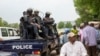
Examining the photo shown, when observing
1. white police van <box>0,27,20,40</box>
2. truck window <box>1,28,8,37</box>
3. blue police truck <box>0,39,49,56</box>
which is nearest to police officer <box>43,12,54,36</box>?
white police van <box>0,27,20,40</box>

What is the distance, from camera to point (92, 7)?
138 feet

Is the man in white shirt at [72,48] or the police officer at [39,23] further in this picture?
the police officer at [39,23]

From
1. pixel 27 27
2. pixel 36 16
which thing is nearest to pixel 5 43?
pixel 27 27

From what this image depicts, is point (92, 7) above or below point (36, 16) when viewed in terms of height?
below

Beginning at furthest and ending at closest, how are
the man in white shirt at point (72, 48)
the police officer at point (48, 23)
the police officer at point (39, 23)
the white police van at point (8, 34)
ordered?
1. the white police van at point (8, 34)
2. the police officer at point (48, 23)
3. the police officer at point (39, 23)
4. the man in white shirt at point (72, 48)

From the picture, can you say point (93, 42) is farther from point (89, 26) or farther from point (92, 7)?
point (92, 7)

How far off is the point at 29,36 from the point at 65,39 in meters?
1.76

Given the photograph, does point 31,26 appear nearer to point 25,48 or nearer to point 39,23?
point 39,23

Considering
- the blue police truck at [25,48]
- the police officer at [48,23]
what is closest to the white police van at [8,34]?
the police officer at [48,23]

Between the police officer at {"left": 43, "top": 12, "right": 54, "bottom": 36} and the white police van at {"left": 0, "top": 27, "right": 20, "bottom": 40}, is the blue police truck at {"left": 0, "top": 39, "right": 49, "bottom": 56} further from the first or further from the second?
the white police van at {"left": 0, "top": 27, "right": 20, "bottom": 40}

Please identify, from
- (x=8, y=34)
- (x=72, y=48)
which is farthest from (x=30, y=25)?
(x=8, y=34)

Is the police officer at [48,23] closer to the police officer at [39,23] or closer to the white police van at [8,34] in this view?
the police officer at [39,23]

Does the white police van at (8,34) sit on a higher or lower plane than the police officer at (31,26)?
lower

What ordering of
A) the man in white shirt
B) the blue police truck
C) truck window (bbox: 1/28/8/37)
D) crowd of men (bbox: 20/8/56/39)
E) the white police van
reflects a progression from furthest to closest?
truck window (bbox: 1/28/8/37) → the white police van → crowd of men (bbox: 20/8/56/39) → the blue police truck → the man in white shirt
